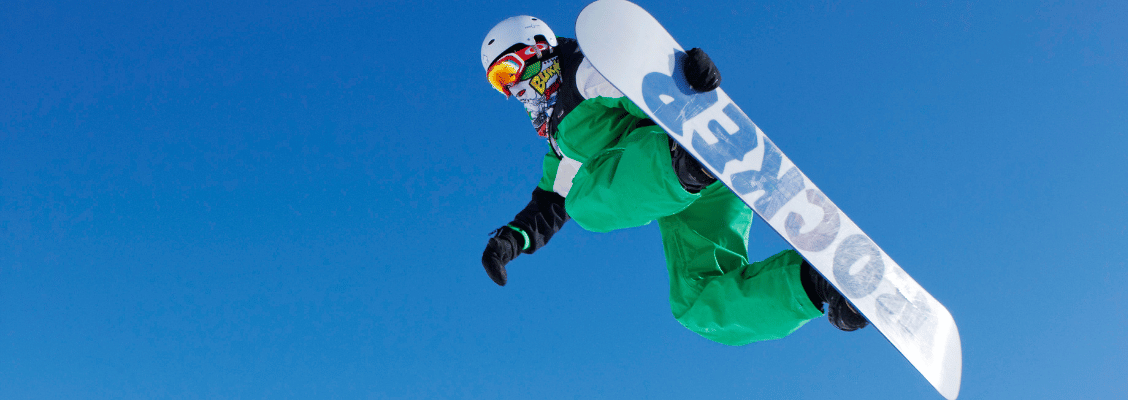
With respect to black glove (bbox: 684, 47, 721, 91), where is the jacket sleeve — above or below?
above

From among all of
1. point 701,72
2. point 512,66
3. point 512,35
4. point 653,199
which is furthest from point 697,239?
point 512,35

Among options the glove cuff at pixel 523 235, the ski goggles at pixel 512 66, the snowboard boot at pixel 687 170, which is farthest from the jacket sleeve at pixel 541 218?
the snowboard boot at pixel 687 170

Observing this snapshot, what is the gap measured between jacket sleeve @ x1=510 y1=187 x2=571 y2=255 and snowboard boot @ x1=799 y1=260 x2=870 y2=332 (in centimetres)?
92

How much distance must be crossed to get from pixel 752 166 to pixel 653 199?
0.20m

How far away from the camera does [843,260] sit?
1.30 metres

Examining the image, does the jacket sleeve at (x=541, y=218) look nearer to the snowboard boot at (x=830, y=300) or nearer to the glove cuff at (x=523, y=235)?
the glove cuff at (x=523, y=235)

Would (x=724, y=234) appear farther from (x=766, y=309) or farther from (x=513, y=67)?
(x=513, y=67)

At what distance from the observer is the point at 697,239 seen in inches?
66.7

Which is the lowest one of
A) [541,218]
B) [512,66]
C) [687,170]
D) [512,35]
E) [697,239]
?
[687,170]

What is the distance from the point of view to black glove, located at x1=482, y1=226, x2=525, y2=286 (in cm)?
193

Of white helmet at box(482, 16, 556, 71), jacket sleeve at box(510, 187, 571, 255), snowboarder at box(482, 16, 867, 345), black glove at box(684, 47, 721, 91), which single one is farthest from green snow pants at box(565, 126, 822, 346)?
white helmet at box(482, 16, 556, 71)

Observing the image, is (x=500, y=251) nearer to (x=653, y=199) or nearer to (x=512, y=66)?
(x=512, y=66)

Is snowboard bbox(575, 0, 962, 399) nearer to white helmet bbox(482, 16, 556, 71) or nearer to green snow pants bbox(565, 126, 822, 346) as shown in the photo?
green snow pants bbox(565, 126, 822, 346)

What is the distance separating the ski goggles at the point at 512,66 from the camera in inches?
77.3
